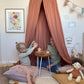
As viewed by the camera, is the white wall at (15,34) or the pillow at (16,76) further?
the white wall at (15,34)

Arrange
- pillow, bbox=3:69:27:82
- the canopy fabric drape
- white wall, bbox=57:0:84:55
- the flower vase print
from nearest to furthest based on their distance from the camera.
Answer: pillow, bbox=3:69:27:82 → the canopy fabric drape → the flower vase print → white wall, bbox=57:0:84:55

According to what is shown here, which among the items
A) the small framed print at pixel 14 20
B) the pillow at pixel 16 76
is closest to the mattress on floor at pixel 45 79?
the pillow at pixel 16 76

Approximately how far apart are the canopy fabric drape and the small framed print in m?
0.34

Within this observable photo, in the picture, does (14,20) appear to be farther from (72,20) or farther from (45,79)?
(45,79)

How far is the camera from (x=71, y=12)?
304cm

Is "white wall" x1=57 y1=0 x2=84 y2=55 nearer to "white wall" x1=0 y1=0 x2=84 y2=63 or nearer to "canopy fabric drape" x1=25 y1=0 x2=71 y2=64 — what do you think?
"white wall" x1=0 y1=0 x2=84 y2=63

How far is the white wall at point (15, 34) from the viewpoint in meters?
2.90

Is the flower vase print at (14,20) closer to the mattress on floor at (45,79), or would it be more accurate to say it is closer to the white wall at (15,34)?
the white wall at (15,34)

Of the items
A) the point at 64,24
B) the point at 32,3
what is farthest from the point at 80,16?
the point at 32,3

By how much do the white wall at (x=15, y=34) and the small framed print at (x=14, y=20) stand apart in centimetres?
8

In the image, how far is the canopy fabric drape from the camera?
246cm

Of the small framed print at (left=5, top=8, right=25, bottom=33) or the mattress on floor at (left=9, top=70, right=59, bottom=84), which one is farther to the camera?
the small framed print at (left=5, top=8, right=25, bottom=33)

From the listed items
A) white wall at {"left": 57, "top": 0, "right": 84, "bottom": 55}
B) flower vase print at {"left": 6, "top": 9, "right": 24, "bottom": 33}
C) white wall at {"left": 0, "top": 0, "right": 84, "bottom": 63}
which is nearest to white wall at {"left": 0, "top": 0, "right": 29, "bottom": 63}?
white wall at {"left": 0, "top": 0, "right": 84, "bottom": 63}

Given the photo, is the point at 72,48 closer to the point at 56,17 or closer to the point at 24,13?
the point at 56,17
